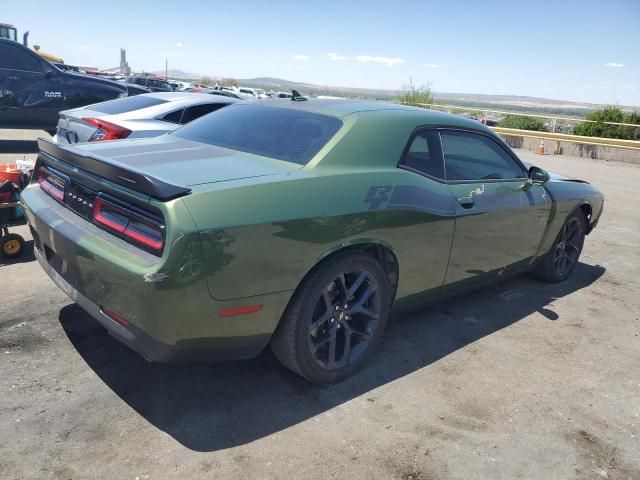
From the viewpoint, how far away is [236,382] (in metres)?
3.05

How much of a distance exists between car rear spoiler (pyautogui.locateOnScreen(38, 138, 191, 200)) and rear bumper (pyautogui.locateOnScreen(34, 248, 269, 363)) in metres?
0.62

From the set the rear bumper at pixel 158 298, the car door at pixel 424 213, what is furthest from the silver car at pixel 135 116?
the rear bumper at pixel 158 298

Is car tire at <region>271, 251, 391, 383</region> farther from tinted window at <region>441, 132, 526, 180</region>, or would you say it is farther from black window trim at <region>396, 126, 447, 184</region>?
tinted window at <region>441, 132, 526, 180</region>

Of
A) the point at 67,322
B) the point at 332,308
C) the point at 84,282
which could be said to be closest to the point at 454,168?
the point at 332,308

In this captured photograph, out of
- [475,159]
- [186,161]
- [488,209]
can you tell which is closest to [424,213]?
[488,209]

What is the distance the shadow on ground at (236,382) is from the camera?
8.75 ft

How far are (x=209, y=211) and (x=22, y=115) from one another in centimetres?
900

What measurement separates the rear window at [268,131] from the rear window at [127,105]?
337cm

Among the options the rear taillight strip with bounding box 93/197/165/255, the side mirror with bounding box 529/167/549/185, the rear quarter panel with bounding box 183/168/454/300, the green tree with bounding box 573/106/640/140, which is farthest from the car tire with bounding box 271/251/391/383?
the green tree with bounding box 573/106/640/140

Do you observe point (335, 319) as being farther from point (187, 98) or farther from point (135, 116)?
point (187, 98)

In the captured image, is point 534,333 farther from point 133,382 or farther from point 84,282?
point 84,282

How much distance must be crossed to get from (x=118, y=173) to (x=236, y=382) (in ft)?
4.29

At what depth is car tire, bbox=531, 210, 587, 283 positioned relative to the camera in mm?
4945

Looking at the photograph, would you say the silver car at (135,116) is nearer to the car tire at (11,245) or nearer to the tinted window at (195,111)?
the tinted window at (195,111)
